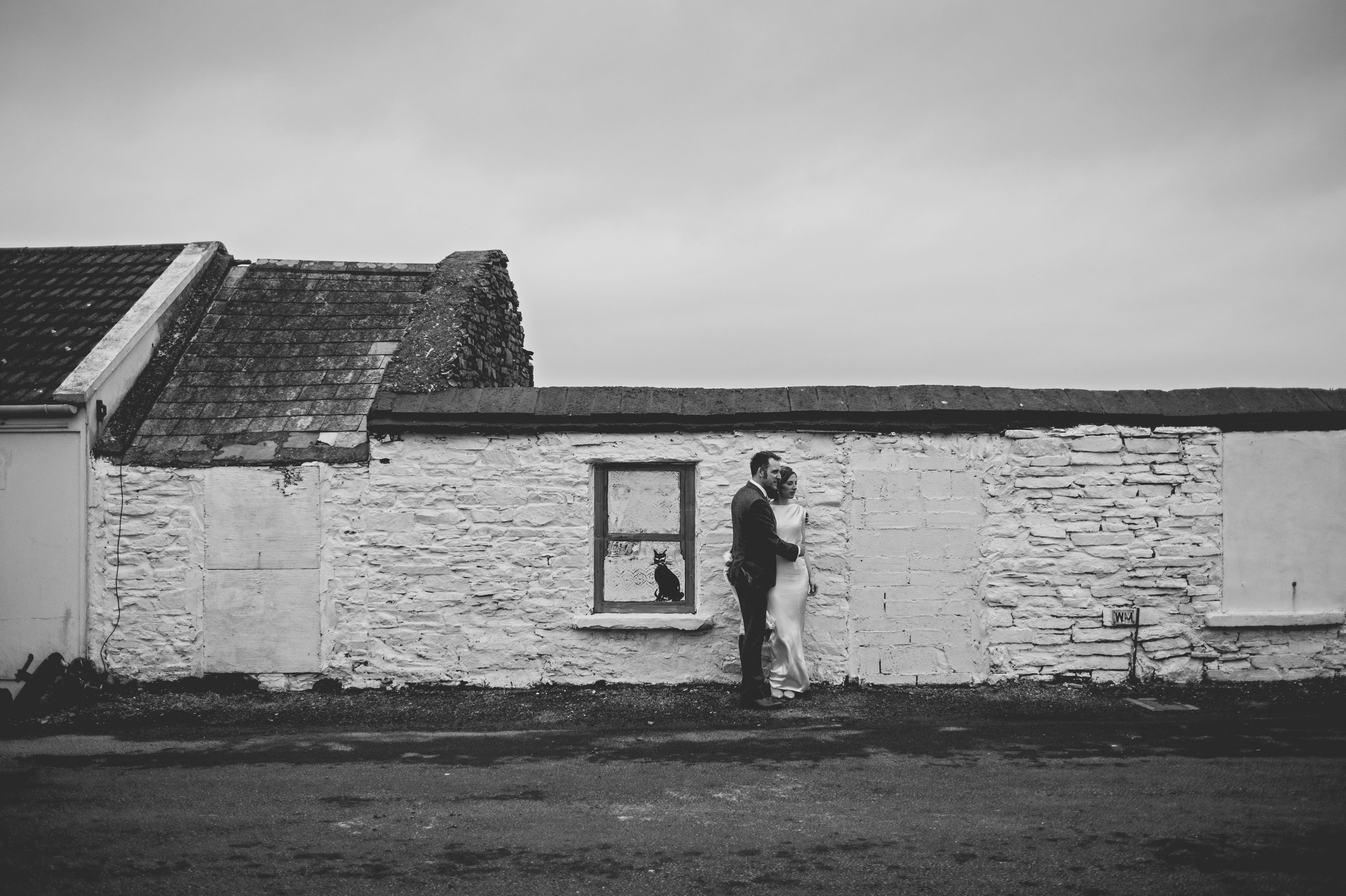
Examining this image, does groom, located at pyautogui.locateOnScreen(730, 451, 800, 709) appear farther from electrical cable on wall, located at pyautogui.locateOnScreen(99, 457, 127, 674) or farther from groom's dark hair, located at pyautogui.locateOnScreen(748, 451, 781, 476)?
electrical cable on wall, located at pyautogui.locateOnScreen(99, 457, 127, 674)

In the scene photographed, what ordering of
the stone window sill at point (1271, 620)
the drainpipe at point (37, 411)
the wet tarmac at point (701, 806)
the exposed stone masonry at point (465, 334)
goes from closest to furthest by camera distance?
the wet tarmac at point (701, 806)
the stone window sill at point (1271, 620)
the drainpipe at point (37, 411)
the exposed stone masonry at point (465, 334)

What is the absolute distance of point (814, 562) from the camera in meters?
8.64

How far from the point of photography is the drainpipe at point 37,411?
344 inches

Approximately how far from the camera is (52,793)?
584 cm

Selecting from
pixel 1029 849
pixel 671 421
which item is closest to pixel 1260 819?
pixel 1029 849

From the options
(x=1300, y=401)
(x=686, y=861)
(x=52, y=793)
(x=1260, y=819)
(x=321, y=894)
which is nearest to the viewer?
(x=321, y=894)

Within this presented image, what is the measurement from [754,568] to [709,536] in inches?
35.8

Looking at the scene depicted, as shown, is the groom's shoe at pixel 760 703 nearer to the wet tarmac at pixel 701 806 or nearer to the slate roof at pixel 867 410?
the wet tarmac at pixel 701 806

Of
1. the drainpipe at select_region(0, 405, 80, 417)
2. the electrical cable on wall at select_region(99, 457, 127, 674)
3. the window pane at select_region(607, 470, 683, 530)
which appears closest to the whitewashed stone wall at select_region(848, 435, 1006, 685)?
the window pane at select_region(607, 470, 683, 530)

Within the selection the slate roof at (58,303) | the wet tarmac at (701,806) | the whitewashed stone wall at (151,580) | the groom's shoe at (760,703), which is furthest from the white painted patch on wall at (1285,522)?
the slate roof at (58,303)

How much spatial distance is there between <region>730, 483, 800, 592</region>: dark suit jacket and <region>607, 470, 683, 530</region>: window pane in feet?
3.39

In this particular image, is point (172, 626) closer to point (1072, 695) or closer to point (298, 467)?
point (298, 467)

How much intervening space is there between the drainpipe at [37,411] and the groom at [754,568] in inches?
252

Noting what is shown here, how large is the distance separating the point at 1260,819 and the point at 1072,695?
325 centimetres
